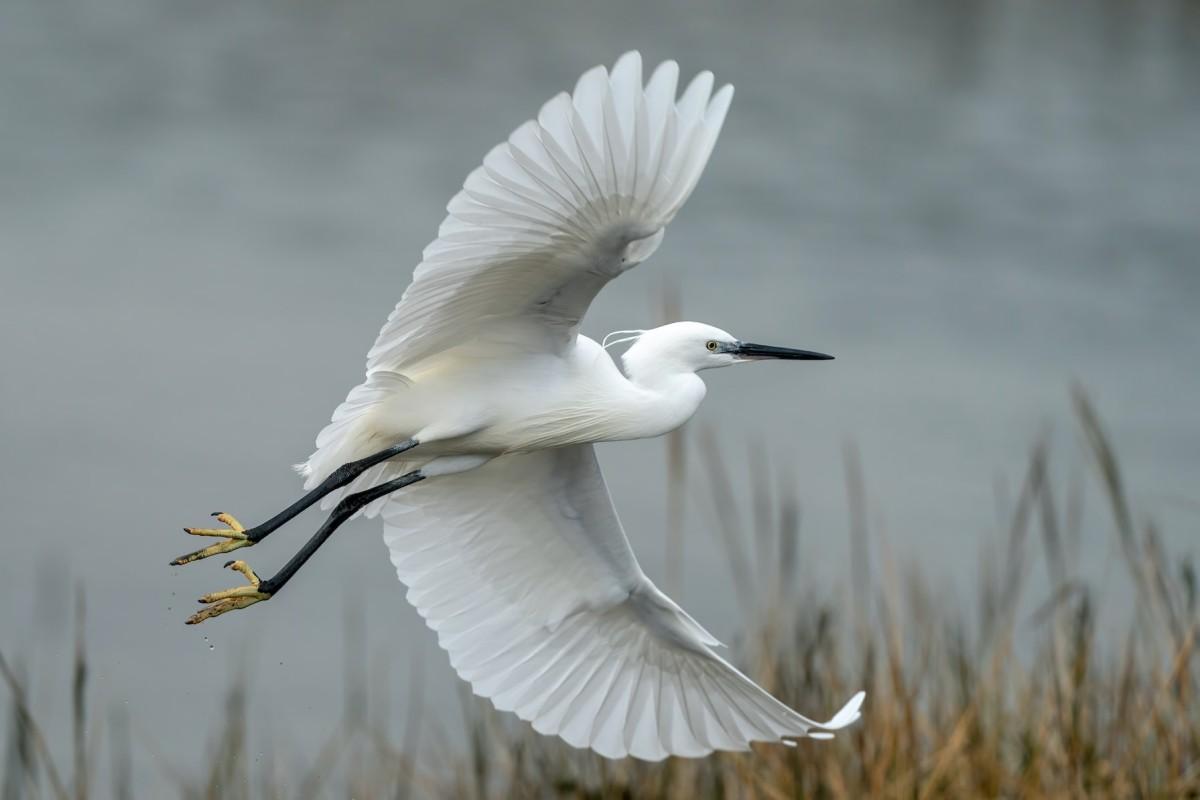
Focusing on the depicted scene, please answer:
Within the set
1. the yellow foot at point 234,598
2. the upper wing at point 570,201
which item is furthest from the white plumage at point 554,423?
the yellow foot at point 234,598

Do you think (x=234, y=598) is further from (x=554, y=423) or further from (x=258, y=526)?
(x=554, y=423)

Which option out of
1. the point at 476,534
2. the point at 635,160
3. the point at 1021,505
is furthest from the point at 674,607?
the point at 635,160

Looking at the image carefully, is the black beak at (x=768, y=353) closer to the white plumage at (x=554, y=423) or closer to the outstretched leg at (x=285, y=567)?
the white plumage at (x=554, y=423)

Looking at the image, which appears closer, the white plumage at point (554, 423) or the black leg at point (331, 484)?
the white plumage at point (554, 423)

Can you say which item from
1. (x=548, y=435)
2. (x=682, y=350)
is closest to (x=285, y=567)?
(x=548, y=435)

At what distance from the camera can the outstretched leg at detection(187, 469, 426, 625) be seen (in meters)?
4.29

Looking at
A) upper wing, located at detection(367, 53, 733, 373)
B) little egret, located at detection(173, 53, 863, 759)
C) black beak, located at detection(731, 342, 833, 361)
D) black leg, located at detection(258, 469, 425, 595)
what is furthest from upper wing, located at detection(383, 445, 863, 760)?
upper wing, located at detection(367, 53, 733, 373)

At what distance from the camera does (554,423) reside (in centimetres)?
432

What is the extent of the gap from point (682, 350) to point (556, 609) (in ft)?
2.96

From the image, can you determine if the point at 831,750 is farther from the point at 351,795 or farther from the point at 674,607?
the point at 351,795

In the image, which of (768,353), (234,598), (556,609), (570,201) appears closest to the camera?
(570,201)

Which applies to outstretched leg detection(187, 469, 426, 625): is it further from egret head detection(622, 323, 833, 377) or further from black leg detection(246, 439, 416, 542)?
egret head detection(622, 323, 833, 377)

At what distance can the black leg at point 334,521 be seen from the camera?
14.3 feet

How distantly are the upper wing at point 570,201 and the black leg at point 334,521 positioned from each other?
438mm
